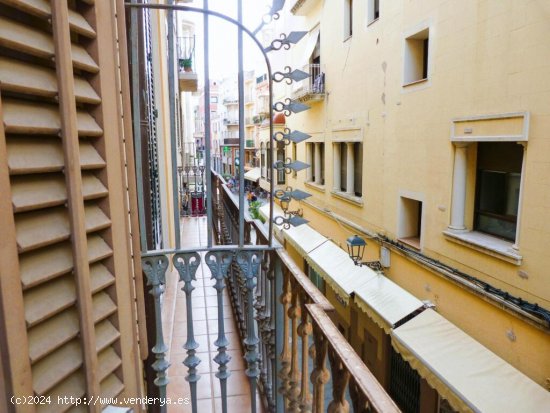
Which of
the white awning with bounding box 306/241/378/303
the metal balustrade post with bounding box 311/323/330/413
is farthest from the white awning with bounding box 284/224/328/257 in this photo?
the metal balustrade post with bounding box 311/323/330/413

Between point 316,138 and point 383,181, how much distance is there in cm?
462

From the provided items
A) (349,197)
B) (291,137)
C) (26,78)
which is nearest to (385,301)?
(349,197)

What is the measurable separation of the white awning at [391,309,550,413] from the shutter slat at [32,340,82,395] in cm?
496

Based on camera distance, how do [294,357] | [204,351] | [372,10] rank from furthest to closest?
[372,10]
[204,351]
[294,357]

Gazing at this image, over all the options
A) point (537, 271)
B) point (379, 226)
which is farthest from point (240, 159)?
point (379, 226)

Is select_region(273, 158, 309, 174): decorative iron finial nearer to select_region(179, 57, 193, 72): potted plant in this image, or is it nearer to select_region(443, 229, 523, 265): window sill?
select_region(443, 229, 523, 265): window sill

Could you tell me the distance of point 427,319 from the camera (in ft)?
21.9

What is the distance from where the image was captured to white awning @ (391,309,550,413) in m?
4.76

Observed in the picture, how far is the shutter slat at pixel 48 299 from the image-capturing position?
86 centimetres

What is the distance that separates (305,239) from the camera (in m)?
12.8

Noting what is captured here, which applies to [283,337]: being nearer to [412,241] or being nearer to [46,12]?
[46,12]

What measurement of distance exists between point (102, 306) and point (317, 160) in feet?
41.0

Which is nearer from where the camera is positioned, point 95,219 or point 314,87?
point 95,219

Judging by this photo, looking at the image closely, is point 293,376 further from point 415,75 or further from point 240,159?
point 415,75
